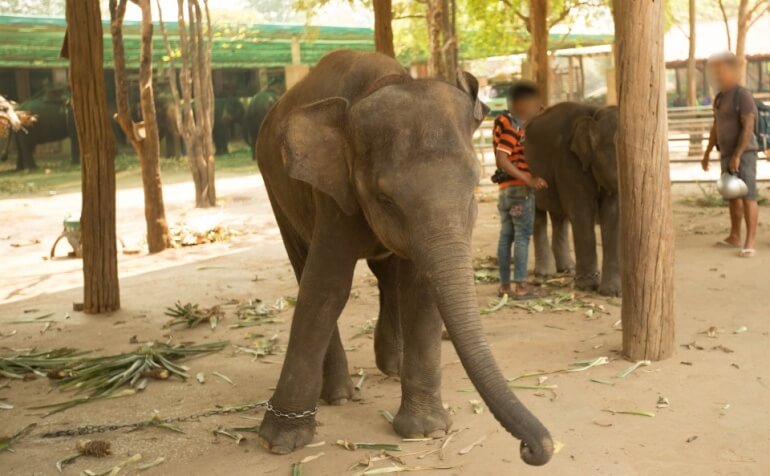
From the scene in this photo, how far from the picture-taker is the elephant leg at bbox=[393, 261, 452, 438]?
4730mm

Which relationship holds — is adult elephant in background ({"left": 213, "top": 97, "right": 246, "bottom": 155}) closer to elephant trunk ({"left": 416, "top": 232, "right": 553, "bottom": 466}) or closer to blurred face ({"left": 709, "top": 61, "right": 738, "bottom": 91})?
blurred face ({"left": 709, "top": 61, "right": 738, "bottom": 91})

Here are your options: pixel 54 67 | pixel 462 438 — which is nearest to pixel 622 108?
pixel 462 438

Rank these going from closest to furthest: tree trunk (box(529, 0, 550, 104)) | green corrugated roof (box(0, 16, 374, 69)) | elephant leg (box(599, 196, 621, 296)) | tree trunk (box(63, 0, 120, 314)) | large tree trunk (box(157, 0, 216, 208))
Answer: elephant leg (box(599, 196, 621, 296)) < tree trunk (box(63, 0, 120, 314)) < tree trunk (box(529, 0, 550, 104)) < large tree trunk (box(157, 0, 216, 208)) < green corrugated roof (box(0, 16, 374, 69))

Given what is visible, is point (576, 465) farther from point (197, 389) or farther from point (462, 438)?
point (197, 389)

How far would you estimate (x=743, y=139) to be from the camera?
9023mm

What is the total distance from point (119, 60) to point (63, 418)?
21.9ft

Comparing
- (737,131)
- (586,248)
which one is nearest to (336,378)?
(586,248)

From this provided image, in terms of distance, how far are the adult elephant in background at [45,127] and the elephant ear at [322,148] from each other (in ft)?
69.4

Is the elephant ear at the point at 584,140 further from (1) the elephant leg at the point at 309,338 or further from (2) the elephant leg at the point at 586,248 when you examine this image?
(1) the elephant leg at the point at 309,338

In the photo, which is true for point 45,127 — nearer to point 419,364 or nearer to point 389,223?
point 419,364

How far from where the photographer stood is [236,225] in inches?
550

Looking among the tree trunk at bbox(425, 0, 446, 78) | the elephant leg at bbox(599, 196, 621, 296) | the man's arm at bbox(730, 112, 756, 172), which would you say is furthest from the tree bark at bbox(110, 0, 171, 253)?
the man's arm at bbox(730, 112, 756, 172)

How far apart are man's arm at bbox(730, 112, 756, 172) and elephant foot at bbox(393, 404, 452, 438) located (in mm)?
5590

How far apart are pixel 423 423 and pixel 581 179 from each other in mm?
4117
